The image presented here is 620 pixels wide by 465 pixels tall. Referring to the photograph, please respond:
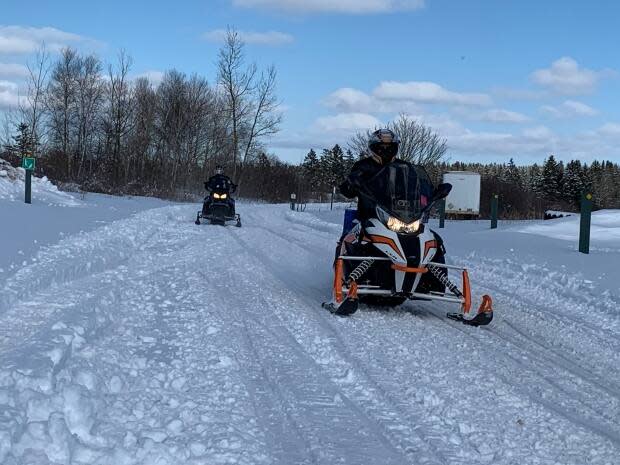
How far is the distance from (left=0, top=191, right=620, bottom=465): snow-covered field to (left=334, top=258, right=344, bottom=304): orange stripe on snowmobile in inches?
11.1

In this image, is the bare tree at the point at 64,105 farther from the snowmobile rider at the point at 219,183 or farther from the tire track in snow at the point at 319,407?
the tire track in snow at the point at 319,407

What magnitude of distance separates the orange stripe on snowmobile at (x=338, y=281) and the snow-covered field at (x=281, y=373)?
0.92 ft

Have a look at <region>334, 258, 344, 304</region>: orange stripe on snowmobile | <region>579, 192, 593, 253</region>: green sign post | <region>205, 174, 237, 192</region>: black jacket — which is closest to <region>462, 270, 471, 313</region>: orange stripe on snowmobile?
<region>334, 258, 344, 304</region>: orange stripe on snowmobile

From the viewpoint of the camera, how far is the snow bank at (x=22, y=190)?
18719mm

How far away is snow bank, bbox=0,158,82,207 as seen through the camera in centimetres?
1872

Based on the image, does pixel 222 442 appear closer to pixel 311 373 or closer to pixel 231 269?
pixel 311 373

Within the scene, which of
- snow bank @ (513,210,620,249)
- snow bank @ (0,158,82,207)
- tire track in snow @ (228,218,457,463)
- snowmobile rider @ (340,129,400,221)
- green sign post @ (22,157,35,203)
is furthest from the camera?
snow bank @ (0,158,82,207)

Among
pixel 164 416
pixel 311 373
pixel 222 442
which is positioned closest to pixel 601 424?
pixel 311 373

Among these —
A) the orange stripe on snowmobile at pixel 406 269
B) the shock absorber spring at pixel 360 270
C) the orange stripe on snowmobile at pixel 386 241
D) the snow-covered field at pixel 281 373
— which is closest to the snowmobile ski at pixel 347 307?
the snow-covered field at pixel 281 373

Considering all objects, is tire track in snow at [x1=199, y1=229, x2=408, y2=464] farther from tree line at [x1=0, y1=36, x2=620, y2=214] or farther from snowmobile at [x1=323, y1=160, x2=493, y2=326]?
tree line at [x1=0, y1=36, x2=620, y2=214]

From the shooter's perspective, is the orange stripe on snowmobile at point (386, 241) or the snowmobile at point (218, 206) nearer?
the orange stripe on snowmobile at point (386, 241)

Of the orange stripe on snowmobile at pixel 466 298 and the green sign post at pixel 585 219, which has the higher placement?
the green sign post at pixel 585 219

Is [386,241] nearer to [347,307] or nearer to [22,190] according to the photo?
[347,307]

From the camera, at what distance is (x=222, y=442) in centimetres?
340
